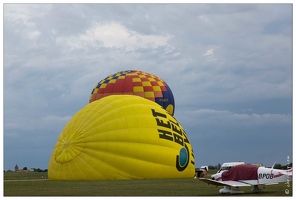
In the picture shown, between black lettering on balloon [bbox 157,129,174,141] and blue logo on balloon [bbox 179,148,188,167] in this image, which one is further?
blue logo on balloon [bbox 179,148,188,167]

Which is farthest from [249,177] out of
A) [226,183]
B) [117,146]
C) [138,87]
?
[138,87]

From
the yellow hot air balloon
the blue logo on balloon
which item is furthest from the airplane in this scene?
the blue logo on balloon

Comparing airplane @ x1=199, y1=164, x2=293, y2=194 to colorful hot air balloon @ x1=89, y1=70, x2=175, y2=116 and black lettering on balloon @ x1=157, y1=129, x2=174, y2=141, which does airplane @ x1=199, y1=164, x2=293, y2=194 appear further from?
colorful hot air balloon @ x1=89, y1=70, x2=175, y2=116

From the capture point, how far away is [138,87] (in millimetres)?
39750

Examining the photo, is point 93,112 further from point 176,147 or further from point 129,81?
point 129,81

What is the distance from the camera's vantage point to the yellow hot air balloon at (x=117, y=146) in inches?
1097

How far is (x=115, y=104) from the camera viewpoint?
96.9ft

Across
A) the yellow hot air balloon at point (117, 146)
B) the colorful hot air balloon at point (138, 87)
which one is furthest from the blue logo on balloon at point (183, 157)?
the colorful hot air balloon at point (138, 87)

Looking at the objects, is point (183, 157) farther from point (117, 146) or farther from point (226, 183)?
point (226, 183)

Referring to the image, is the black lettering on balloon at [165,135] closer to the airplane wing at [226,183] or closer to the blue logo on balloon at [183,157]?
the blue logo on balloon at [183,157]

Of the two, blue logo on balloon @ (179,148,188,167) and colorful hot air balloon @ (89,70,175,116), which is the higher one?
colorful hot air balloon @ (89,70,175,116)

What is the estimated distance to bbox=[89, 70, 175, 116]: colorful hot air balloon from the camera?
3975cm

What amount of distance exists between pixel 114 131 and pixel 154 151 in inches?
83.9

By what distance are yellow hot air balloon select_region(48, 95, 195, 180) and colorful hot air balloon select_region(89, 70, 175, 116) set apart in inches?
374
